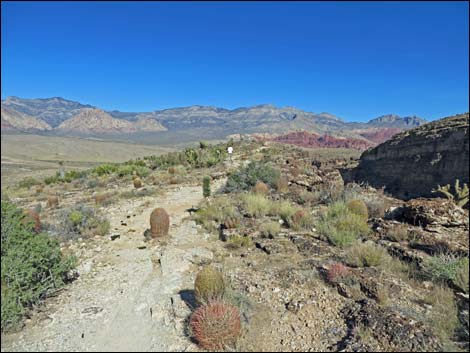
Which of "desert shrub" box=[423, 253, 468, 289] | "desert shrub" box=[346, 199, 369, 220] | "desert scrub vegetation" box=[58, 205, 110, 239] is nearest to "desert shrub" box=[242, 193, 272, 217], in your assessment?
"desert shrub" box=[346, 199, 369, 220]

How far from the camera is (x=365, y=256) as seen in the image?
21.9 ft

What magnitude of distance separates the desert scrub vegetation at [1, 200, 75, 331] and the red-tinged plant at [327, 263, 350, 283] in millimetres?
4927

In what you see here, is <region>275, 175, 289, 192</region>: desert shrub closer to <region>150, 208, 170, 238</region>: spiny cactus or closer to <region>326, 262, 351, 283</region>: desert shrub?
<region>150, 208, 170, 238</region>: spiny cactus

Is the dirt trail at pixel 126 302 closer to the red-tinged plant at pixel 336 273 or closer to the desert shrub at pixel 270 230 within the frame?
the desert shrub at pixel 270 230

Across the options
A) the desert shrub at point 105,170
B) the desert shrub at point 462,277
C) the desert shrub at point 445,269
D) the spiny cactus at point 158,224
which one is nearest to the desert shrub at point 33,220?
the spiny cactus at point 158,224

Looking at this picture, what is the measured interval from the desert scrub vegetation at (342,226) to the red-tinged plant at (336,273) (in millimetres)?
1828

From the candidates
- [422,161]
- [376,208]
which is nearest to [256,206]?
[376,208]

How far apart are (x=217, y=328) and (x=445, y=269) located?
13.4 feet

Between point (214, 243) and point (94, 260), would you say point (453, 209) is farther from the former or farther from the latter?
point (94, 260)

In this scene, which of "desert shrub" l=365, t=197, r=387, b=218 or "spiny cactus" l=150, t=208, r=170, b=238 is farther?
"desert shrub" l=365, t=197, r=387, b=218

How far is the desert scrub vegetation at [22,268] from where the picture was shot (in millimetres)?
4641

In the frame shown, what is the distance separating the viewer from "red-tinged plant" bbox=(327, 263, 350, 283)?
5.89m

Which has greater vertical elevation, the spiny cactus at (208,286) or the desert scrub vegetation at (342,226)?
the desert scrub vegetation at (342,226)

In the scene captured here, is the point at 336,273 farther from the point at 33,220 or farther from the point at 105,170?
the point at 105,170
